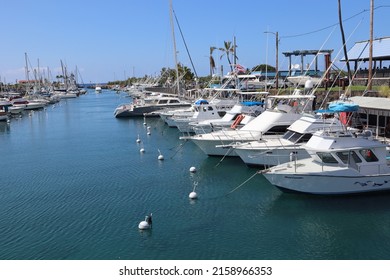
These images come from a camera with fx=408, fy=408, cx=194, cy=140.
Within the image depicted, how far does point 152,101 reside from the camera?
237 feet

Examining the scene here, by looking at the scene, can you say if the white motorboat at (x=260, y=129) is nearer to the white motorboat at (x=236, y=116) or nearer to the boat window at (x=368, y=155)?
the white motorboat at (x=236, y=116)

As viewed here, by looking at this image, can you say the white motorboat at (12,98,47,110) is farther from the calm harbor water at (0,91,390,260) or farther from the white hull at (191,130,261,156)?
the white hull at (191,130,261,156)

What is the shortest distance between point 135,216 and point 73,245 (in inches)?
156

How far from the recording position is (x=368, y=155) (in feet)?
69.9

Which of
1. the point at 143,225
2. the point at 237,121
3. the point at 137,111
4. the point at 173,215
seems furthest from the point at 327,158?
the point at 137,111

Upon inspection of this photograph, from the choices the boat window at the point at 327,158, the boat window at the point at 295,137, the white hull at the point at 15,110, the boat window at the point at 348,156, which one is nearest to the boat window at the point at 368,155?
the boat window at the point at 348,156

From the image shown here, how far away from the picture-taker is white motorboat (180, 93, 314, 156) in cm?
2997

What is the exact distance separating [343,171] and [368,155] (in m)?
1.82

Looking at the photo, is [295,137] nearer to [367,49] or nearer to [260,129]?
[260,129]

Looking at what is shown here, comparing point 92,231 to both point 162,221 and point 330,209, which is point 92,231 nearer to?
point 162,221

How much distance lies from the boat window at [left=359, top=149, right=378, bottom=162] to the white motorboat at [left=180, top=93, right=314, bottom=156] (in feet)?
29.9

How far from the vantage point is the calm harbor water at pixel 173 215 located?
1664cm

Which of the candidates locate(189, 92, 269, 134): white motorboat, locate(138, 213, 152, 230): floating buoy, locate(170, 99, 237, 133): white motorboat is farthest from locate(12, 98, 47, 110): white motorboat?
locate(138, 213, 152, 230): floating buoy

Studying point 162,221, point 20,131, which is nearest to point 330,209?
point 162,221
